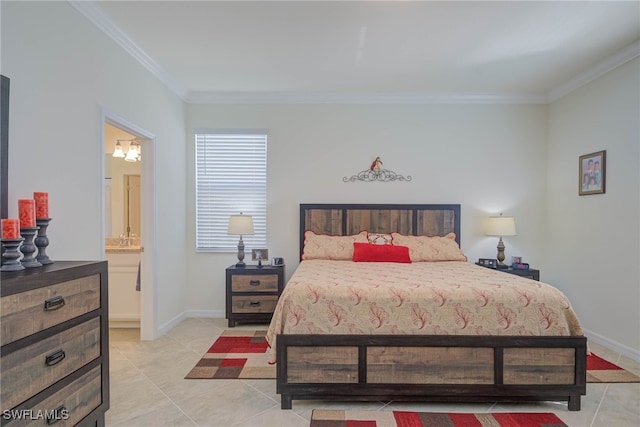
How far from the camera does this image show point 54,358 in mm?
1639

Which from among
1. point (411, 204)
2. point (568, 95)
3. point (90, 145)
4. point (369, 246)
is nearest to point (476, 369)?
point (369, 246)

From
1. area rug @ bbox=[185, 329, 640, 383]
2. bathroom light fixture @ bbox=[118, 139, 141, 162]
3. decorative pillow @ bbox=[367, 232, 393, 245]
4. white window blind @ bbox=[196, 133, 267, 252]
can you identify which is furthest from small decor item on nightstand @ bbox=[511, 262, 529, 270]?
bathroom light fixture @ bbox=[118, 139, 141, 162]

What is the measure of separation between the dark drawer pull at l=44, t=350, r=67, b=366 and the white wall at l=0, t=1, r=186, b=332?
826 millimetres

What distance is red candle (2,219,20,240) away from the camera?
1.63 m

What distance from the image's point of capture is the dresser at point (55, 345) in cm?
→ 144

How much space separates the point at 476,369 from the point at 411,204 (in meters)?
2.45

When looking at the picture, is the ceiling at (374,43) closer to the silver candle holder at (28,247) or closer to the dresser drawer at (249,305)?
the silver candle holder at (28,247)

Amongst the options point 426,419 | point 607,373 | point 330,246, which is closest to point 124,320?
point 330,246

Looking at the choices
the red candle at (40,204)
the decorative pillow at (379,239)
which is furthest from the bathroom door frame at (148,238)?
the decorative pillow at (379,239)

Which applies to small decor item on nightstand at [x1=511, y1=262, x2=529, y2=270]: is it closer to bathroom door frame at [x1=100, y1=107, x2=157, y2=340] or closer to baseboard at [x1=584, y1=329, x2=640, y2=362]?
baseboard at [x1=584, y1=329, x2=640, y2=362]

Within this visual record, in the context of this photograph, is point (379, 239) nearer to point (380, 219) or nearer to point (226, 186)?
point (380, 219)

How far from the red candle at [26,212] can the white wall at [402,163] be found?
2.77 metres

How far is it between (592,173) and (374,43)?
268 centimetres

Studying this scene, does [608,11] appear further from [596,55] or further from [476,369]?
[476,369]
